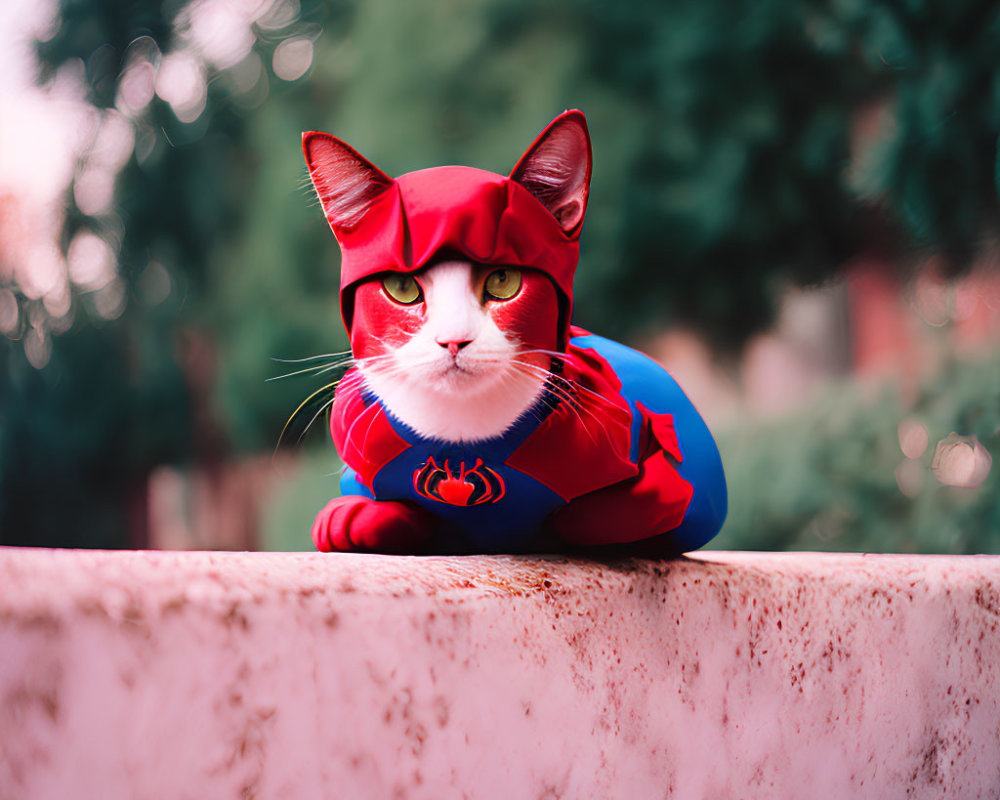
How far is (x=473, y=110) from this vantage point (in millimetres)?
2023

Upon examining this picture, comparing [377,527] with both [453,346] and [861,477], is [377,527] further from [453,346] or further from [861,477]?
[861,477]

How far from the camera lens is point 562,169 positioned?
53cm

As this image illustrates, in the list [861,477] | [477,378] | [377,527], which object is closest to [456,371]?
[477,378]

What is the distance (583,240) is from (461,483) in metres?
1.45

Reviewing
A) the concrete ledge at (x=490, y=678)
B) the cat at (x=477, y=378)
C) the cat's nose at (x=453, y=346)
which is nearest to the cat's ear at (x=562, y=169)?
the cat at (x=477, y=378)

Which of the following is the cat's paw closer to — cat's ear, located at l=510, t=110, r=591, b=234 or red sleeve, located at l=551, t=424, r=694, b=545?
red sleeve, located at l=551, t=424, r=694, b=545

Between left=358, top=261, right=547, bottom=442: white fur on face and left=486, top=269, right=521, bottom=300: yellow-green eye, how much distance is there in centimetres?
1

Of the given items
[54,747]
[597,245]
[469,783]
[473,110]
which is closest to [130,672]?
[54,747]

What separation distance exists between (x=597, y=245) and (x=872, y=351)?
611 millimetres

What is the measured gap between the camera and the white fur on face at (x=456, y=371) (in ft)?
1.56

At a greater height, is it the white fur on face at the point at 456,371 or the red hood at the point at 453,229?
the red hood at the point at 453,229

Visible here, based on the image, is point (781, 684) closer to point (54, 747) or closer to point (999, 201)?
point (54, 747)

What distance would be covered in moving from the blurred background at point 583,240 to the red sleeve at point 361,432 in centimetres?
134

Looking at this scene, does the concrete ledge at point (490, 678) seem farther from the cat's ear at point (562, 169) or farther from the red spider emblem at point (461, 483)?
the cat's ear at point (562, 169)
